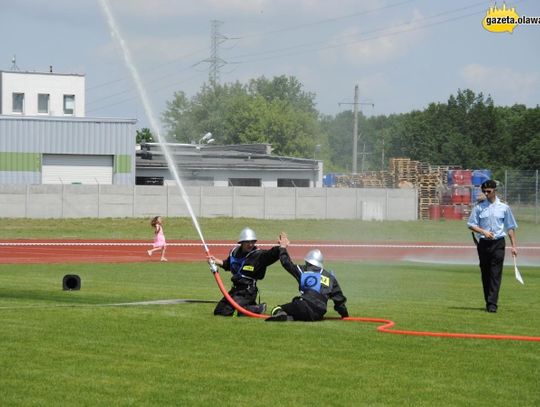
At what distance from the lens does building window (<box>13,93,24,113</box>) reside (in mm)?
80125

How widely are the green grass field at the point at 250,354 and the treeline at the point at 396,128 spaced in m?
79.1

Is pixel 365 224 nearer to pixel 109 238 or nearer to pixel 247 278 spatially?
pixel 109 238

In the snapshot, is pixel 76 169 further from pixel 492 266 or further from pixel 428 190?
pixel 492 266

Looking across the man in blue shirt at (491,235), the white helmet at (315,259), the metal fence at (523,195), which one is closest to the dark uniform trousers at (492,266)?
the man in blue shirt at (491,235)

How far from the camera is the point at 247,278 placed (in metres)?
16.2

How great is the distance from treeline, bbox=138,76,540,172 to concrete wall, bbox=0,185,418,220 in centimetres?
3454

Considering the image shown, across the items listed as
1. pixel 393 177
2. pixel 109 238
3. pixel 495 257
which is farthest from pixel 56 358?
pixel 393 177

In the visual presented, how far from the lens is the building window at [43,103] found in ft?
264

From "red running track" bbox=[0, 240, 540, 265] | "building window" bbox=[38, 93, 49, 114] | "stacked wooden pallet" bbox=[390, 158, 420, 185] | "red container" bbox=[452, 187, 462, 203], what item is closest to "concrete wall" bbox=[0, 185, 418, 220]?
"red container" bbox=[452, 187, 462, 203]

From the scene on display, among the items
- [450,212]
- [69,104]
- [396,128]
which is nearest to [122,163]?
[69,104]

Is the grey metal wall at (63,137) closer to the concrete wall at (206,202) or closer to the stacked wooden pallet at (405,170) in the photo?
the concrete wall at (206,202)

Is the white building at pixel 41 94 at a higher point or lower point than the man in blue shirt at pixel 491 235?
higher

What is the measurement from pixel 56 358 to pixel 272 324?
158 inches

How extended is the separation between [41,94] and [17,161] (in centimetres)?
1683
